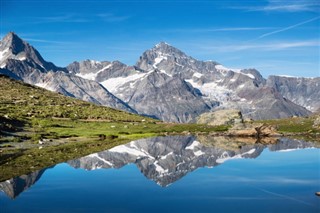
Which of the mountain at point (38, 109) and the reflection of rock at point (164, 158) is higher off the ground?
the mountain at point (38, 109)

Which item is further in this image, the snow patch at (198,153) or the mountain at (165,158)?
the snow patch at (198,153)

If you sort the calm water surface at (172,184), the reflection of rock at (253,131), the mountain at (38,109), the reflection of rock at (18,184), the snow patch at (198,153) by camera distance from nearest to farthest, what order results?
the calm water surface at (172,184) < the reflection of rock at (18,184) < the snow patch at (198,153) < the reflection of rock at (253,131) < the mountain at (38,109)

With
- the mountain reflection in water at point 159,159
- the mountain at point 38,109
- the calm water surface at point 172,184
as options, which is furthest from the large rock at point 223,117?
the calm water surface at point 172,184

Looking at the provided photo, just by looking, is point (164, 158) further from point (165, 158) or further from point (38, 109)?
point (38, 109)

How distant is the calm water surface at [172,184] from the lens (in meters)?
37.6

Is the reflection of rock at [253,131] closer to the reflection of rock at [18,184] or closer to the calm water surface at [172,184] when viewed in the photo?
the calm water surface at [172,184]

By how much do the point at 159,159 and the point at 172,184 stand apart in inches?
926

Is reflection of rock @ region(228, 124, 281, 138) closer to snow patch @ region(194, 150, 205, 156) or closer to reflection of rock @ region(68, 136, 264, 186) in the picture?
reflection of rock @ region(68, 136, 264, 186)

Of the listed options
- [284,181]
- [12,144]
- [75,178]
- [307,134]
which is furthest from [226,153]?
[307,134]

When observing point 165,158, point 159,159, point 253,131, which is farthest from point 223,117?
point 159,159

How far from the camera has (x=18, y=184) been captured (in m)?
46.1

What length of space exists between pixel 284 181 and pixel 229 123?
378ft

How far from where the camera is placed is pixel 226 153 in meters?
77.9

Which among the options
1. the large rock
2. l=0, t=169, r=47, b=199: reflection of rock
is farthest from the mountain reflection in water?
the large rock
